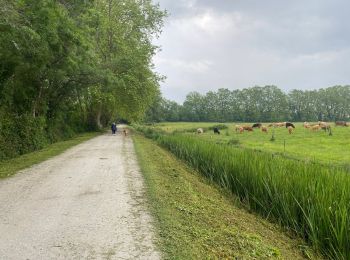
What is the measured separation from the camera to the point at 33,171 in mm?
12117

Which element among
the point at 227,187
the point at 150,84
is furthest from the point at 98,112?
the point at 227,187

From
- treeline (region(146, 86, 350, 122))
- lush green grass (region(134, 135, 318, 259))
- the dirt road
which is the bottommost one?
lush green grass (region(134, 135, 318, 259))

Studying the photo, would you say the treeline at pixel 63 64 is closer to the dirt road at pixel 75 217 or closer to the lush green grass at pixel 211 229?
the dirt road at pixel 75 217

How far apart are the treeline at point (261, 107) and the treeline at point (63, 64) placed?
238 ft

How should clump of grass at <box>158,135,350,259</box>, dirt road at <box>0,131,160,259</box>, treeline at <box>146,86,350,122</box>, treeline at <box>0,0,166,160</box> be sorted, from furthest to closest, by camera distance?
treeline at <box>146,86,350,122</box>
treeline at <box>0,0,166,160</box>
clump of grass at <box>158,135,350,259</box>
dirt road at <box>0,131,160,259</box>

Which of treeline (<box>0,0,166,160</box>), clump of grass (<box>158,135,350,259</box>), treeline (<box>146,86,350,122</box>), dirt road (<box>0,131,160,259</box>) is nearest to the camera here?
dirt road (<box>0,131,160,259</box>)

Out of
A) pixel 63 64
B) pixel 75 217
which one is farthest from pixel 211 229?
pixel 63 64

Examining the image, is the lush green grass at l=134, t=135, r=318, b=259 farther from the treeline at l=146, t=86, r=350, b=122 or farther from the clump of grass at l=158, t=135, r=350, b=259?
the treeline at l=146, t=86, r=350, b=122

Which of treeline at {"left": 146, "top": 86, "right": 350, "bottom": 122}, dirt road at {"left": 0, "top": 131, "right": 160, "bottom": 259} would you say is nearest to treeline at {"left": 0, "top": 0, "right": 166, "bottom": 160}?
dirt road at {"left": 0, "top": 131, "right": 160, "bottom": 259}

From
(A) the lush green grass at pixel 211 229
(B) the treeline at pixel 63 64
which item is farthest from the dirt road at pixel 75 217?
(B) the treeline at pixel 63 64

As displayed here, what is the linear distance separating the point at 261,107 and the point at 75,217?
128 meters

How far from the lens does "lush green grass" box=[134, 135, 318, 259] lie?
17.1 ft

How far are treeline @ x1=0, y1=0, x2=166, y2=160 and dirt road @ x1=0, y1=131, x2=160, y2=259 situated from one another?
4.92 meters

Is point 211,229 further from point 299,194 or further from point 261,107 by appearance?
point 261,107
